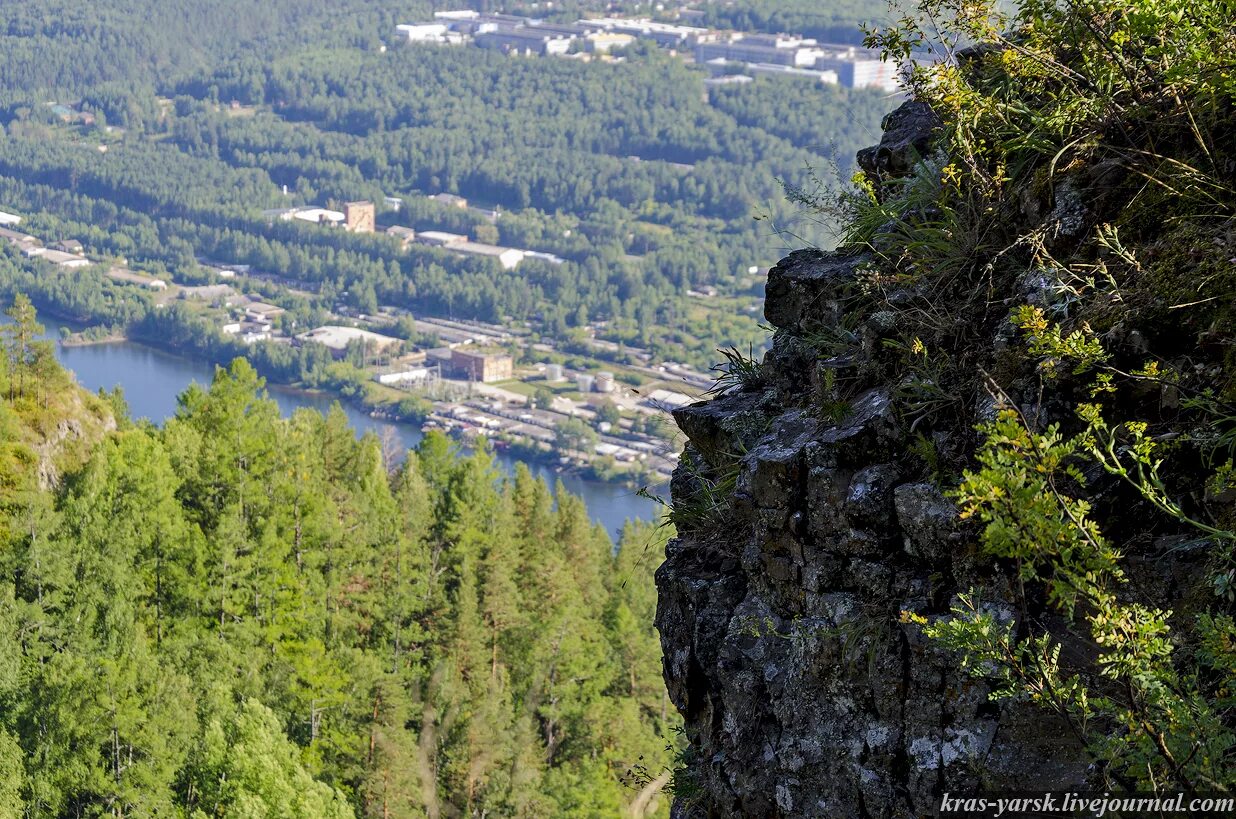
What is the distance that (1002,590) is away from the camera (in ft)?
12.0

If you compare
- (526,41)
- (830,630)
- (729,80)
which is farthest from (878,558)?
(526,41)

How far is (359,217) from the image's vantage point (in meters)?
133

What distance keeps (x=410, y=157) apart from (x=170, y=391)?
80.1 metres

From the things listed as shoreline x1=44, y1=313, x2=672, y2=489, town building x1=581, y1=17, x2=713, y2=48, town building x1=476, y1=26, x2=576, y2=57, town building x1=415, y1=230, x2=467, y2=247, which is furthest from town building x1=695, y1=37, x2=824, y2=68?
shoreline x1=44, y1=313, x2=672, y2=489

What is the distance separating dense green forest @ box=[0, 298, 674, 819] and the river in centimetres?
3525

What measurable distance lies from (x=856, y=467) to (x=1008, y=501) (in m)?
1.33

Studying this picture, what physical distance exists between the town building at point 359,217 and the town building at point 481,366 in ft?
134

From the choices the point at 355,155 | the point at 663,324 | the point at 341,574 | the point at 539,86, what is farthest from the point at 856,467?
the point at 539,86

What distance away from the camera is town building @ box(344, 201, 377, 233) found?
13175 cm

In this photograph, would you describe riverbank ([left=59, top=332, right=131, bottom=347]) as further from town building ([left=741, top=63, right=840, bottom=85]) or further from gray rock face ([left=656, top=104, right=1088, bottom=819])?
gray rock face ([left=656, top=104, right=1088, bottom=819])

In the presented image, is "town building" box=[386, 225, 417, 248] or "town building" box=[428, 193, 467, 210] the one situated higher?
"town building" box=[428, 193, 467, 210]

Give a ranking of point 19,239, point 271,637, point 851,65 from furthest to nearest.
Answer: point 851,65 < point 19,239 < point 271,637

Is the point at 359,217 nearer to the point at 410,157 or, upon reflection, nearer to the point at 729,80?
the point at 410,157

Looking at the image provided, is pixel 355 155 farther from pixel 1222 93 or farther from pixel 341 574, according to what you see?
pixel 1222 93
